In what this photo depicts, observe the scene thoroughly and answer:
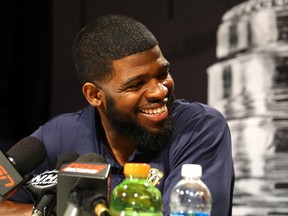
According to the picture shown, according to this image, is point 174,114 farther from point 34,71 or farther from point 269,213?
point 34,71

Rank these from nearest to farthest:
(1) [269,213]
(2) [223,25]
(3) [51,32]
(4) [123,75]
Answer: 1. (4) [123,75]
2. (1) [269,213]
3. (2) [223,25]
4. (3) [51,32]

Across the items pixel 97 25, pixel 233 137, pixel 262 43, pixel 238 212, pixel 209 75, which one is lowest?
pixel 238 212

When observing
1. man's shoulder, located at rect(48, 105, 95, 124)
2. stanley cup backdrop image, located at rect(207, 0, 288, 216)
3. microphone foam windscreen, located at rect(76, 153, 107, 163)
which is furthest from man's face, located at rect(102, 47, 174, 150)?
stanley cup backdrop image, located at rect(207, 0, 288, 216)

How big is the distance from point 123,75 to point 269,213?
1.03 m

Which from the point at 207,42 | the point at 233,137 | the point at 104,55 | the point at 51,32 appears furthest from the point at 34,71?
the point at 104,55

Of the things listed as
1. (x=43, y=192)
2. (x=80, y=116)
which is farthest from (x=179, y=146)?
(x=43, y=192)

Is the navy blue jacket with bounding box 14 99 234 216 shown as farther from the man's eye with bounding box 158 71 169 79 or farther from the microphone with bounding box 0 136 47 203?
the microphone with bounding box 0 136 47 203

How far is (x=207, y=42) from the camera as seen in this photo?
2.76 metres

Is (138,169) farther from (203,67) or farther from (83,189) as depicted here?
(203,67)

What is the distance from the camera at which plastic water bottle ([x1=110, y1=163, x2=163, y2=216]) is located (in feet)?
3.88

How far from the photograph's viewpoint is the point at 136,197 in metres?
1.20

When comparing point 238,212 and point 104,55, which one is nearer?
point 104,55

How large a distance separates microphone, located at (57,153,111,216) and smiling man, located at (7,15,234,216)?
50 cm

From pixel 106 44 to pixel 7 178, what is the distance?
2.24 feet
